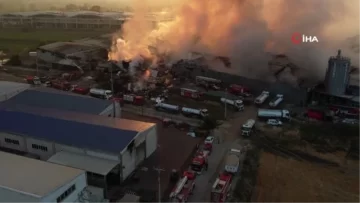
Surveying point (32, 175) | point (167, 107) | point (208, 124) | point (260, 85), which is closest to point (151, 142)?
point (208, 124)

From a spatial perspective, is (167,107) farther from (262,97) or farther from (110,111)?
(262,97)

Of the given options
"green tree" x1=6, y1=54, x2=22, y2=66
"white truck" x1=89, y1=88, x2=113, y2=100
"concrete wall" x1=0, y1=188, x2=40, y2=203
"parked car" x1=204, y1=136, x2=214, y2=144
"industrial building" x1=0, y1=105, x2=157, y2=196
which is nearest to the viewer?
"concrete wall" x1=0, y1=188, x2=40, y2=203

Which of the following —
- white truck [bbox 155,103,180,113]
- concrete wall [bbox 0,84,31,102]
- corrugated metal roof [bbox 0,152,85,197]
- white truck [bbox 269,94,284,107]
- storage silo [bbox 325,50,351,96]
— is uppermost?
storage silo [bbox 325,50,351,96]

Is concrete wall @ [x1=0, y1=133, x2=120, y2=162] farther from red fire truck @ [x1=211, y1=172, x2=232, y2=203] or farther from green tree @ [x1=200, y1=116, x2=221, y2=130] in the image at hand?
green tree @ [x1=200, y1=116, x2=221, y2=130]

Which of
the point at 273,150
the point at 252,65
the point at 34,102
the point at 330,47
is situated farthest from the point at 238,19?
the point at 34,102

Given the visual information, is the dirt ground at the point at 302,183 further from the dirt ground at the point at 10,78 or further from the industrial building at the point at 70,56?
the dirt ground at the point at 10,78

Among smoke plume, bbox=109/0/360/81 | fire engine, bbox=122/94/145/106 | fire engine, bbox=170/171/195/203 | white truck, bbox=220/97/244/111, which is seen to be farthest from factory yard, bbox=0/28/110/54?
fire engine, bbox=170/171/195/203
